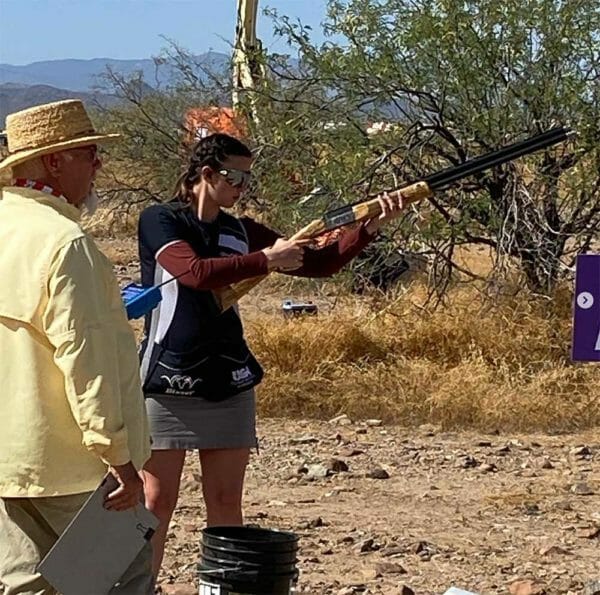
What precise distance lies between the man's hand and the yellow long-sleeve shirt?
4 cm

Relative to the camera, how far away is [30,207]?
354cm

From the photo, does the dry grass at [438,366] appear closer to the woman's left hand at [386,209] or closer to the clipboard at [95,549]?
the woman's left hand at [386,209]

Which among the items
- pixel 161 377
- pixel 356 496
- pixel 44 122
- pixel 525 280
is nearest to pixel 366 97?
pixel 525 280

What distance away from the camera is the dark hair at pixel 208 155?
180 inches

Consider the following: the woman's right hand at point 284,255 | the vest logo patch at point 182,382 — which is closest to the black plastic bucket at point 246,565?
the vest logo patch at point 182,382

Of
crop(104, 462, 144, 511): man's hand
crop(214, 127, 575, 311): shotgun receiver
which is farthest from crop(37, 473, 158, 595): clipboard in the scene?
crop(214, 127, 575, 311): shotgun receiver

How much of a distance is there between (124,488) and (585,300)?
1670mm

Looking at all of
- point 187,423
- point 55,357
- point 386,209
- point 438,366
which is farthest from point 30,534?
point 438,366

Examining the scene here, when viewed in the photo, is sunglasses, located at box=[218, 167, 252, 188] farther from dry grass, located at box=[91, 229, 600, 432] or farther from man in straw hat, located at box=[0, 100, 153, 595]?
dry grass, located at box=[91, 229, 600, 432]

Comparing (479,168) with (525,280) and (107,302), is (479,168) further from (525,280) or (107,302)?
(525,280)

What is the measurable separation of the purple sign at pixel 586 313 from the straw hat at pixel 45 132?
160 centimetres

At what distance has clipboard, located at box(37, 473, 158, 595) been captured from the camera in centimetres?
349

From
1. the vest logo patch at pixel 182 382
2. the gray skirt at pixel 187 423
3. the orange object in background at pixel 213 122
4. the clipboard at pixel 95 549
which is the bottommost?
the clipboard at pixel 95 549

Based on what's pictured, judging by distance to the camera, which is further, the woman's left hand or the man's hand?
the woman's left hand
